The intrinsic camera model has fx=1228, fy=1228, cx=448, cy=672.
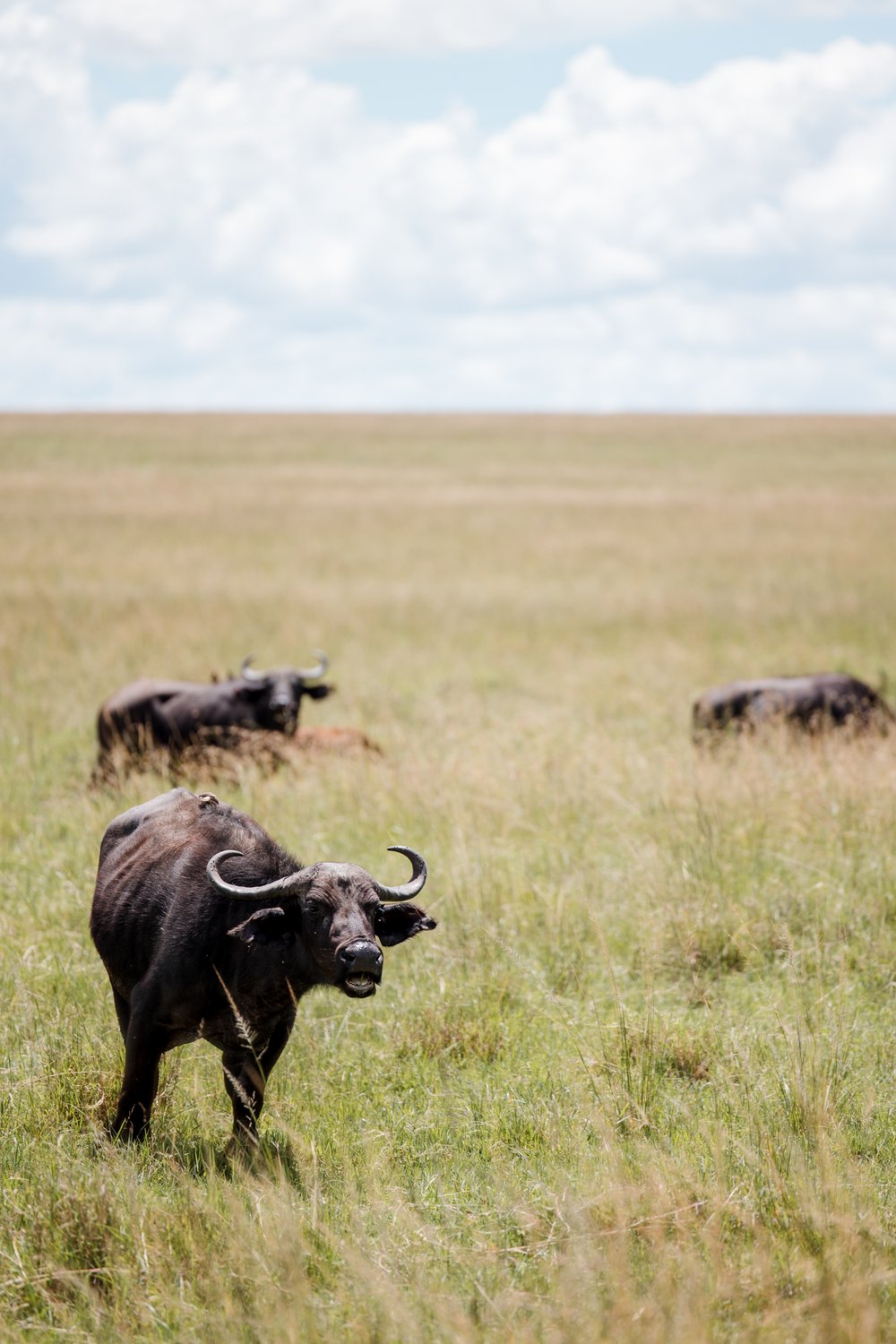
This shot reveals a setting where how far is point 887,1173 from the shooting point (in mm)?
4301

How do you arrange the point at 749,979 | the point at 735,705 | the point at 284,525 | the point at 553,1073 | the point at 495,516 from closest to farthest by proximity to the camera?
the point at 553,1073 < the point at 749,979 < the point at 735,705 < the point at 284,525 < the point at 495,516

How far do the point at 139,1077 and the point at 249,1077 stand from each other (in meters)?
0.41

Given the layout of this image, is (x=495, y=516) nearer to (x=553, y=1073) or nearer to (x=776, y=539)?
(x=776, y=539)

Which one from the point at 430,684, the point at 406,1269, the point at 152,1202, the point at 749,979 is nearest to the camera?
the point at 406,1269

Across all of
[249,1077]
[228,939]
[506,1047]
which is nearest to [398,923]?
[228,939]

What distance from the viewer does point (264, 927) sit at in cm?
428

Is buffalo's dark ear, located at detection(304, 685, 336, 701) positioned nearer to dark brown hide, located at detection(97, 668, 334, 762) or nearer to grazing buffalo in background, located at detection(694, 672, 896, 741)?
dark brown hide, located at detection(97, 668, 334, 762)

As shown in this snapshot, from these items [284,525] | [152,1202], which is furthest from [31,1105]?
[284,525]

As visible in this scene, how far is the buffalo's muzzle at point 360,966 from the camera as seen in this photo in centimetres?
386

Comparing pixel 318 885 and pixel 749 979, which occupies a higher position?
pixel 318 885

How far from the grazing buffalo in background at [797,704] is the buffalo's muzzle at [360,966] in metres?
7.79

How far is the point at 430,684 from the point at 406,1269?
11.9m

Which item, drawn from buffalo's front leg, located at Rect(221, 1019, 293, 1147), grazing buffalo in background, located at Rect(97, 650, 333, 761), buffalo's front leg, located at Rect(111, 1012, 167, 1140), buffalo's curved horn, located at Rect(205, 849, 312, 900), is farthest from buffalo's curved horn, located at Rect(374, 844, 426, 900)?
grazing buffalo in background, located at Rect(97, 650, 333, 761)

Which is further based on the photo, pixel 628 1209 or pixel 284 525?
pixel 284 525
